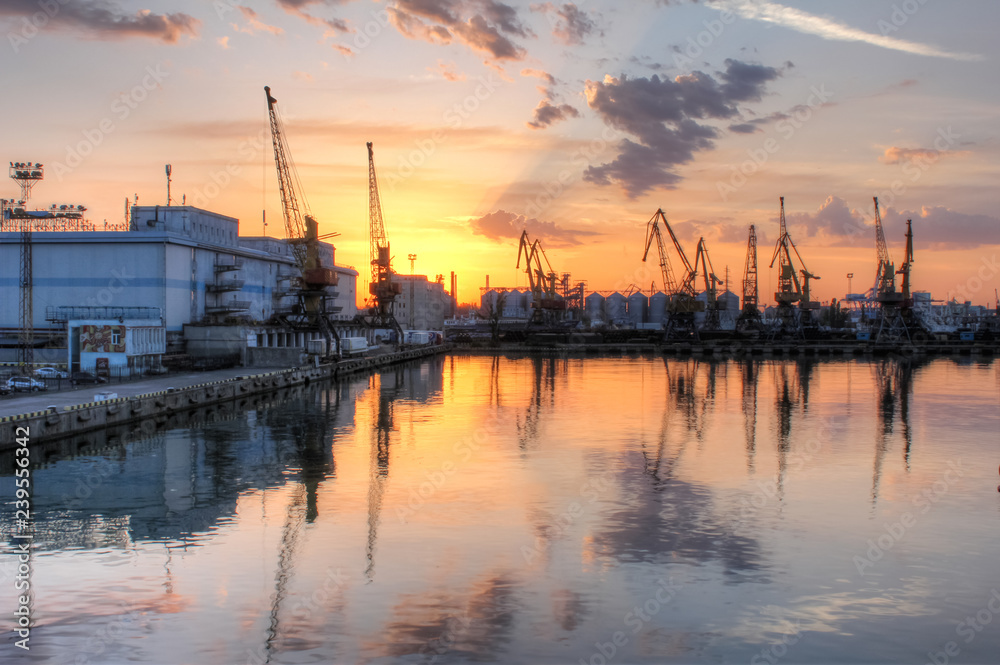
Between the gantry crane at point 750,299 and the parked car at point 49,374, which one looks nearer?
the parked car at point 49,374

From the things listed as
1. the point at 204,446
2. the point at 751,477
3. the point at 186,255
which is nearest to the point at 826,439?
the point at 751,477

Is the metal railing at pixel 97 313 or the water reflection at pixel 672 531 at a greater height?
the metal railing at pixel 97 313

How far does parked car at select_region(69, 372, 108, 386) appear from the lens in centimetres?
4672

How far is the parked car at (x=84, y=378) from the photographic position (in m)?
46.7

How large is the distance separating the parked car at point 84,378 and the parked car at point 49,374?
0.73 metres

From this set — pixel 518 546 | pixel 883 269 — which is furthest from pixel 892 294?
pixel 518 546

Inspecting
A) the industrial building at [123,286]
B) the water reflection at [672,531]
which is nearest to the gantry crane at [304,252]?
the industrial building at [123,286]

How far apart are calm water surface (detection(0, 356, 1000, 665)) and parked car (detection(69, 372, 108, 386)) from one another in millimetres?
12381

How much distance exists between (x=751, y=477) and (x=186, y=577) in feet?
64.8

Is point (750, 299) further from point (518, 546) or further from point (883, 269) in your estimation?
point (518, 546)

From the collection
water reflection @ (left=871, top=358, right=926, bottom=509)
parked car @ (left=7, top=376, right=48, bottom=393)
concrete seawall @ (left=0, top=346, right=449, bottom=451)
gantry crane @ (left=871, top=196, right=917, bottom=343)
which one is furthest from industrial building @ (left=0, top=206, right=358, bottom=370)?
gantry crane @ (left=871, top=196, right=917, bottom=343)

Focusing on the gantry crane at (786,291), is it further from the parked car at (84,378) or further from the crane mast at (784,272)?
the parked car at (84,378)

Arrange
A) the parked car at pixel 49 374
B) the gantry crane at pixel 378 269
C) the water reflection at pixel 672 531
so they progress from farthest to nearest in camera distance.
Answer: the gantry crane at pixel 378 269
the parked car at pixel 49 374
the water reflection at pixel 672 531

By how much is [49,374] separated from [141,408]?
1144cm
